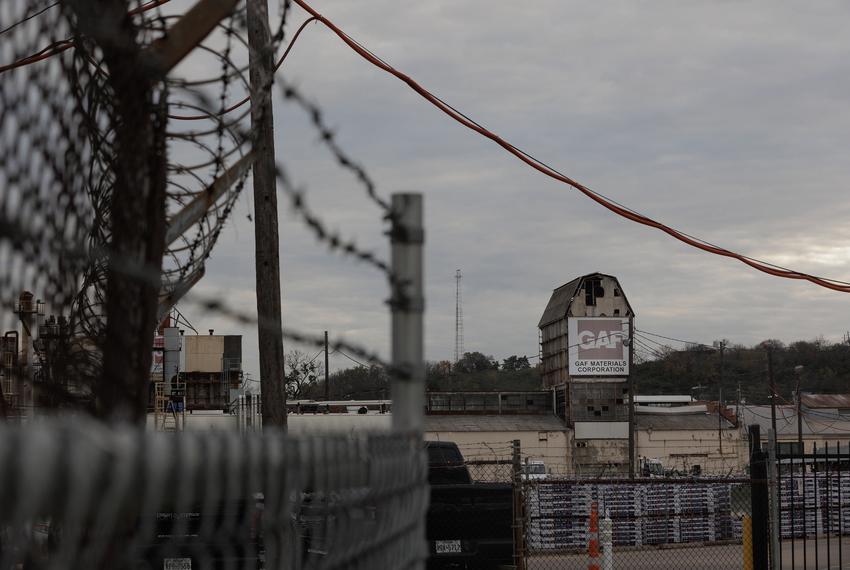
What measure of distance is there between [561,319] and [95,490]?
60.2m

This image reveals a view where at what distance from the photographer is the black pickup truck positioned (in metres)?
13.6

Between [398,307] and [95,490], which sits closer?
[95,490]

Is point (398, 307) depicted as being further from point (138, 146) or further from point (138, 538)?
point (138, 538)

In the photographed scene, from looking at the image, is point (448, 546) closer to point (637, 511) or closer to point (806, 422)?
point (637, 511)

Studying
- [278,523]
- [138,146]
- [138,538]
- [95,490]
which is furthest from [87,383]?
[95,490]

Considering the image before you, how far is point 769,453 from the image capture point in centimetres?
1268

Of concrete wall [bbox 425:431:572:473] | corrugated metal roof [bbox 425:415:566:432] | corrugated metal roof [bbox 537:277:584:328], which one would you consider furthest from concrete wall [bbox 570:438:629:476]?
corrugated metal roof [bbox 537:277:584:328]

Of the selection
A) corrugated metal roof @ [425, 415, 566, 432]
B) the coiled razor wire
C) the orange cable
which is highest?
the orange cable

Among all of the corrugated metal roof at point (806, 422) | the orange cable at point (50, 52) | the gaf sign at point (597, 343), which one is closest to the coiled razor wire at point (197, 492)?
the orange cable at point (50, 52)

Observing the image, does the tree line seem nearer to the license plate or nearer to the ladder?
the ladder

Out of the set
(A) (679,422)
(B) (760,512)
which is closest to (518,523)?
(B) (760,512)

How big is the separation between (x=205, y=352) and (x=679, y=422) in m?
26.8

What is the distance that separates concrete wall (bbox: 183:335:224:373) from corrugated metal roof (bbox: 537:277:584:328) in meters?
19.6

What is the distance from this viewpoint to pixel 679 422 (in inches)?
2344
